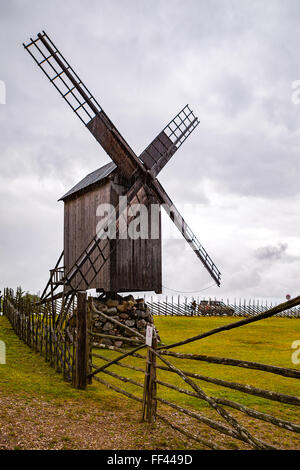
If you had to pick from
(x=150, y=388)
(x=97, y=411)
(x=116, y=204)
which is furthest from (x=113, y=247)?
(x=150, y=388)

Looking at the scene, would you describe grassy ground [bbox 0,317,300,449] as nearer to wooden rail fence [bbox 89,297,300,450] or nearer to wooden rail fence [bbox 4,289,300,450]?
wooden rail fence [bbox 4,289,300,450]

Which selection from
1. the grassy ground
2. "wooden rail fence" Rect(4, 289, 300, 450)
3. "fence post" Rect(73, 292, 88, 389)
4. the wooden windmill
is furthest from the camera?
the wooden windmill

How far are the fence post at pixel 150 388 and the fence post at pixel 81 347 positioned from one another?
8.05ft

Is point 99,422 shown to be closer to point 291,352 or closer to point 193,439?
point 193,439

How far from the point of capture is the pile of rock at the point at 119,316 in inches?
572

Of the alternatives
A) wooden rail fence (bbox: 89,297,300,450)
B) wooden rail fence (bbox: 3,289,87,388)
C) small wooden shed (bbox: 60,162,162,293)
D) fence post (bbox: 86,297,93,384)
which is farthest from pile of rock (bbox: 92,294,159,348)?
wooden rail fence (bbox: 89,297,300,450)

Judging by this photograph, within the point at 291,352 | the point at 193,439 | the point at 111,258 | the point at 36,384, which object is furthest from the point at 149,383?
the point at 291,352

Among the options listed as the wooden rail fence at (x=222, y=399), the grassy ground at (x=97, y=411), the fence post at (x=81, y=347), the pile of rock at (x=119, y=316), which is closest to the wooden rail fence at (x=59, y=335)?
the fence post at (x=81, y=347)

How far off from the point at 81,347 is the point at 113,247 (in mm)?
6448

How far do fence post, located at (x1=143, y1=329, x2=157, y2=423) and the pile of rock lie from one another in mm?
8315

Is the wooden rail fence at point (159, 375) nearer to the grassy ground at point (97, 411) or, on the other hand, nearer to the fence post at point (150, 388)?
the fence post at point (150, 388)

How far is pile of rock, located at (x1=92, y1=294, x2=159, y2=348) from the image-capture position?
1453 cm

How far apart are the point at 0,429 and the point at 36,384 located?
2.88 m
